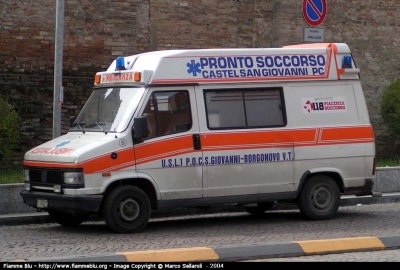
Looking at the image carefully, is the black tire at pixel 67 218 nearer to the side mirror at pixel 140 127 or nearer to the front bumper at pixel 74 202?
the front bumper at pixel 74 202

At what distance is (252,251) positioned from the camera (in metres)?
9.77

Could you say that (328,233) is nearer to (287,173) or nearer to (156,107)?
(287,173)

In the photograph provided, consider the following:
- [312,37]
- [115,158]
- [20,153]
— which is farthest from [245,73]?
[20,153]

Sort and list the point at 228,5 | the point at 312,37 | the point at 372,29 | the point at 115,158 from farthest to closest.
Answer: the point at 372,29, the point at 228,5, the point at 312,37, the point at 115,158

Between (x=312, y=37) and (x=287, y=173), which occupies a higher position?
(x=312, y=37)

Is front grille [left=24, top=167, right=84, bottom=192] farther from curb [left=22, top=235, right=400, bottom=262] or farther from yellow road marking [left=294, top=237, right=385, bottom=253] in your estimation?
yellow road marking [left=294, top=237, right=385, bottom=253]

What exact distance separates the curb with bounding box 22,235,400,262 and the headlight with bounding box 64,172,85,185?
83.8 inches

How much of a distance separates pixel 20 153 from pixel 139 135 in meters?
7.59

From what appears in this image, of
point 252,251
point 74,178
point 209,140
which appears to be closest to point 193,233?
point 209,140

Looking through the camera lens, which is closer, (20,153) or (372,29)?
(20,153)

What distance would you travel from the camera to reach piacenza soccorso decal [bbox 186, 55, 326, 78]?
40.8 ft

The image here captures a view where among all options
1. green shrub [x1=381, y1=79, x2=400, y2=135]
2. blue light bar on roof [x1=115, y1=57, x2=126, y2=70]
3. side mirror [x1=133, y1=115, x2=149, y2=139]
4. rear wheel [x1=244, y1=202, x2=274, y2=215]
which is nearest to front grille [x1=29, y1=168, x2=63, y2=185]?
side mirror [x1=133, y1=115, x2=149, y2=139]

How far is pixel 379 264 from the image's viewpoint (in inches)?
358

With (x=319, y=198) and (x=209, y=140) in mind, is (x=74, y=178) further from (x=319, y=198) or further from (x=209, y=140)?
(x=319, y=198)
